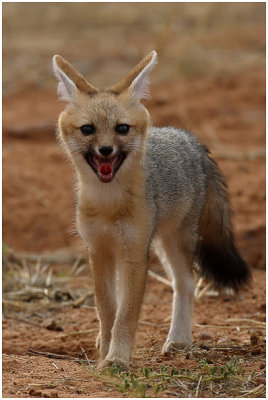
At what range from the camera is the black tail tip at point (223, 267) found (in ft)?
20.7

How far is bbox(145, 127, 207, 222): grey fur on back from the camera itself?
5.41m

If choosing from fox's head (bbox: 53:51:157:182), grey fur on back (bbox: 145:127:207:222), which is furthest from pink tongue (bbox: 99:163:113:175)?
grey fur on back (bbox: 145:127:207:222)

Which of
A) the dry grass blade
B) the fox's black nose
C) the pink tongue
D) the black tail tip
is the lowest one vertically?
the dry grass blade

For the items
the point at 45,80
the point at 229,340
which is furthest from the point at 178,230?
the point at 45,80

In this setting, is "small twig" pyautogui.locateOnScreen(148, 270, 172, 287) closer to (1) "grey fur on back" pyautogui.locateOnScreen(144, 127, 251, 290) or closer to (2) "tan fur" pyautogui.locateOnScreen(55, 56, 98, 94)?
(1) "grey fur on back" pyautogui.locateOnScreen(144, 127, 251, 290)

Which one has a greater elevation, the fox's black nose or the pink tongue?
the fox's black nose

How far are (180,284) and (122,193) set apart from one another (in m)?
1.19

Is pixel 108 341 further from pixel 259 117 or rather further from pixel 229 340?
pixel 259 117

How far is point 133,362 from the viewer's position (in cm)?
527

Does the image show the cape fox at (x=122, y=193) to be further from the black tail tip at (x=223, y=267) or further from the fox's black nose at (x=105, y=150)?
the black tail tip at (x=223, y=267)

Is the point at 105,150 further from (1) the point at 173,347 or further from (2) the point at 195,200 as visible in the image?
(1) the point at 173,347

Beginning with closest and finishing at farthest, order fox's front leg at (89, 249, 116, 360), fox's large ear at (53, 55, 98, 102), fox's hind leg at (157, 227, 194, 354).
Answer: fox's large ear at (53, 55, 98, 102), fox's front leg at (89, 249, 116, 360), fox's hind leg at (157, 227, 194, 354)

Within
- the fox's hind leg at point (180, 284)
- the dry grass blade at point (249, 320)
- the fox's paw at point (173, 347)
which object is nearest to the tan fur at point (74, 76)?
the fox's hind leg at point (180, 284)

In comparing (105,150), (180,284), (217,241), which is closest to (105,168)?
(105,150)
